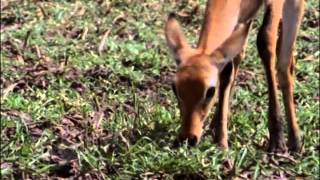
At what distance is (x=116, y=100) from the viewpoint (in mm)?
8305

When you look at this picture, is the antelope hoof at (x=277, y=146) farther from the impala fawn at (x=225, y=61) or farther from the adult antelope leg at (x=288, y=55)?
the adult antelope leg at (x=288, y=55)

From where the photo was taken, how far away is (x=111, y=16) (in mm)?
11055

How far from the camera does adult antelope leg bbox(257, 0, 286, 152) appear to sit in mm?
7215

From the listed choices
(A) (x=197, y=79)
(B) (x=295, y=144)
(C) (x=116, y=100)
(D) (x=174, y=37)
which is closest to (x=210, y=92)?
(A) (x=197, y=79)

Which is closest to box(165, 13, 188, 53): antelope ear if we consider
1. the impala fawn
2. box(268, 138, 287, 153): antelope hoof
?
the impala fawn

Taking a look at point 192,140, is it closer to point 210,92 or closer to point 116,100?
point 210,92

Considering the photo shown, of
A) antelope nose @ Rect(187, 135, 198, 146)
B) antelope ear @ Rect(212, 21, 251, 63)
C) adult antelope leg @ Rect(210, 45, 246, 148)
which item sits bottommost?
antelope nose @ Rect(187, 135, 198, 146)

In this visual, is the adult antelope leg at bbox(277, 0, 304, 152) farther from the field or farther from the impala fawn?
the field

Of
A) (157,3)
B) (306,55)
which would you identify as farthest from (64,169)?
(157,3)

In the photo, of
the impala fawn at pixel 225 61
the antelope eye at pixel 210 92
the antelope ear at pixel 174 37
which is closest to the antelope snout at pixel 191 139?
the impala fawn at pixel 225 61

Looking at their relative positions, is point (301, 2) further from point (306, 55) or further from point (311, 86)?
point (306, 55)

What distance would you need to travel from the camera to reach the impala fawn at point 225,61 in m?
6.52

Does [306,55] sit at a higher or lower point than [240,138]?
higher

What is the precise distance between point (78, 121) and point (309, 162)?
200 centimetres
